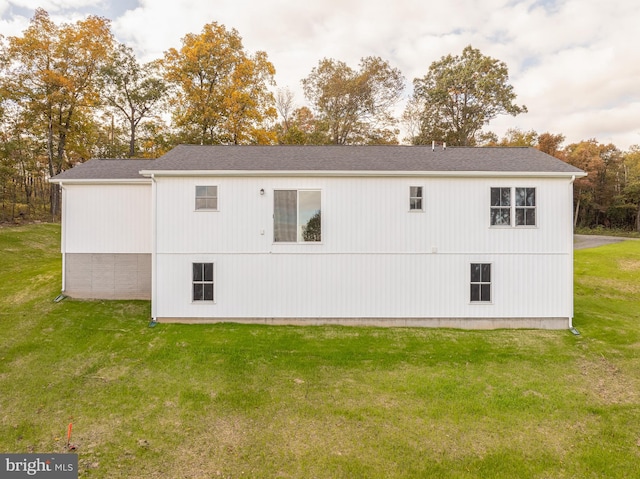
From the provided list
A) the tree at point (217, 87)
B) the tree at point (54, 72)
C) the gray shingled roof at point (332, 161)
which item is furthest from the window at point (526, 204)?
the tree at point (54, 72)

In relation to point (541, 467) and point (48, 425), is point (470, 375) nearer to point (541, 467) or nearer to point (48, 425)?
point (541, 467)

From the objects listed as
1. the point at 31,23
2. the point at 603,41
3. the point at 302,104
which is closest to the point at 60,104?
the point at 31,23

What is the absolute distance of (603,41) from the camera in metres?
16.5

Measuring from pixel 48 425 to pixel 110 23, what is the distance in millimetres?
27712

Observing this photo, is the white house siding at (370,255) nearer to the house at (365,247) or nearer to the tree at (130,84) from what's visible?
the house at (365,247)

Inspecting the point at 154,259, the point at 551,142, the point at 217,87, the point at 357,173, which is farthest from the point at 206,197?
the point at 551,142

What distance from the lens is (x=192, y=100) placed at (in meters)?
21.3

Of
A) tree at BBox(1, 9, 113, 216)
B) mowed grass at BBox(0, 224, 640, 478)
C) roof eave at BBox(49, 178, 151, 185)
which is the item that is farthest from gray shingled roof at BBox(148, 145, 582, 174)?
tree at BBox(1, 9, 113, 216)

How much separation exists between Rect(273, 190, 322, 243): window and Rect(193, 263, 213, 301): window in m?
2.19

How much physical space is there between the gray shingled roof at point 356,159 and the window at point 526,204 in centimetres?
61

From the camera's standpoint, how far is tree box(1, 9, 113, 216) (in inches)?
819

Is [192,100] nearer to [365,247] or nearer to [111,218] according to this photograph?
[111,218]

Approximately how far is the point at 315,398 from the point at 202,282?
5.00m

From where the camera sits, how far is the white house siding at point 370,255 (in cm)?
909
